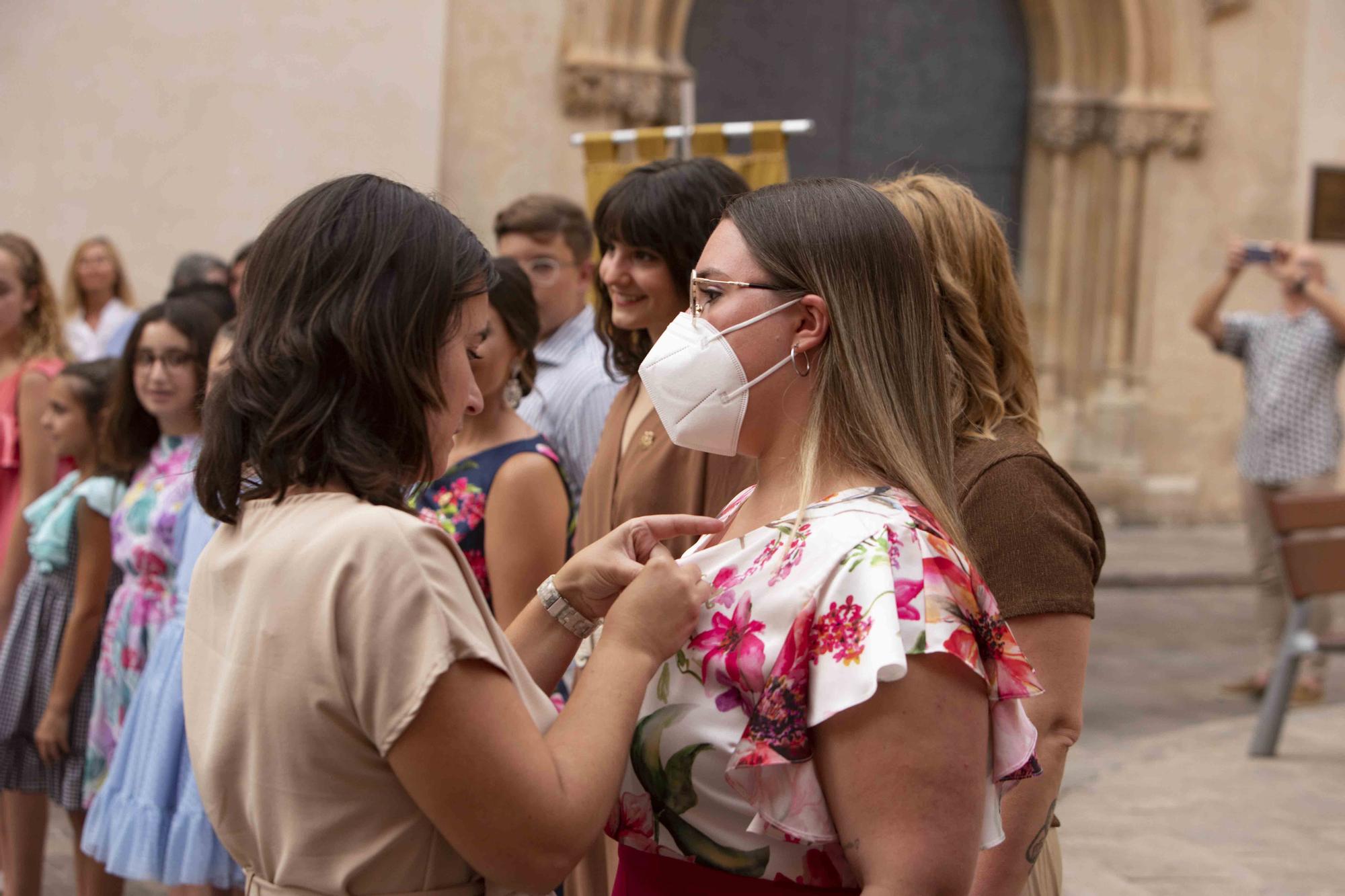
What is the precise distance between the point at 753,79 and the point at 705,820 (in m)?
10.6

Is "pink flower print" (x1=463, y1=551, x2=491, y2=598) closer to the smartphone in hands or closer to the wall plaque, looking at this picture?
the smartphone in hands

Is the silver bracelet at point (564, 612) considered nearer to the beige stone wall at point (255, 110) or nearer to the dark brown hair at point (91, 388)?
the dark brown hair at point (91, 388)

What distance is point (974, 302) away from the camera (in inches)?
88.2

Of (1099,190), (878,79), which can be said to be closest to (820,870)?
(878,79)

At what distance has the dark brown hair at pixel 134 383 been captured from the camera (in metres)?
3.91

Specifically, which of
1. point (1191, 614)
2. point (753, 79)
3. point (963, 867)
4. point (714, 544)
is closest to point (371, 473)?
point (714, 544)

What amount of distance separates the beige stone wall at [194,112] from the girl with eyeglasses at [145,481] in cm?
543

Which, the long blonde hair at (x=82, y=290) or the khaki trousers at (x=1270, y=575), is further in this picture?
the long blonde hair at (x=82, y=290)

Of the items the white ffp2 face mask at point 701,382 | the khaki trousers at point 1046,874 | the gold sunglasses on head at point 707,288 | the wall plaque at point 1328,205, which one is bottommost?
the khaki trousers at point 1046,874

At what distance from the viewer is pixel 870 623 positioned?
4.93 ft

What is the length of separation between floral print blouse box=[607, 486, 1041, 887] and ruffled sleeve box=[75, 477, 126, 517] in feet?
8.67

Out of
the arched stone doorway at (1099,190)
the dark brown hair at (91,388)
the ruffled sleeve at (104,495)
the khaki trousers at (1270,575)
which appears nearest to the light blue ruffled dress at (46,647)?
the ruffled sleeve at (104,495)

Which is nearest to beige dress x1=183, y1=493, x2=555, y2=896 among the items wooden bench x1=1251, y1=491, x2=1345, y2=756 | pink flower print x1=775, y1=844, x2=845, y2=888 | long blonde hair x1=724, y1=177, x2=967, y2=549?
pink flower print x1=775, y1=844, x2=845, y2=888

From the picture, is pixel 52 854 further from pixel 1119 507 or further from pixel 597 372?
pixel 1119 507
